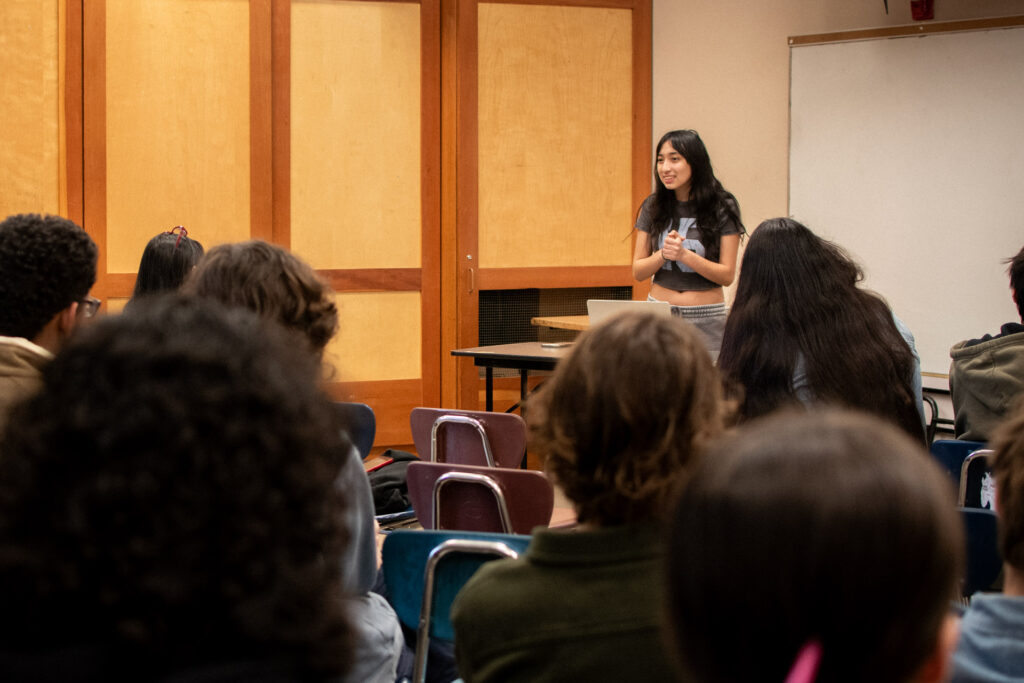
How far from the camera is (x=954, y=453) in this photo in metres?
2.51

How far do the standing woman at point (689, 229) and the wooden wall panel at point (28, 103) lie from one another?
2844 mm

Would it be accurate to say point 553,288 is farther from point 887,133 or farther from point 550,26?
point 887,133

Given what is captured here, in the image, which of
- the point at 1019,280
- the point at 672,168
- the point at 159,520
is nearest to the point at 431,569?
the point at 159,520

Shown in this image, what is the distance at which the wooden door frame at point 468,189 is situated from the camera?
5.42m

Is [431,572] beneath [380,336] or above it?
beneath

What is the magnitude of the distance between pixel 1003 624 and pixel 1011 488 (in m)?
0.16

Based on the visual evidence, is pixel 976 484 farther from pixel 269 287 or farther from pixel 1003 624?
pixel 269 287

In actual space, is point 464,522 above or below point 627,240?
below

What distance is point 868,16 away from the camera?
5305mm

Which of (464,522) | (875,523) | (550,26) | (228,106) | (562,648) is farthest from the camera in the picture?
(550,26)

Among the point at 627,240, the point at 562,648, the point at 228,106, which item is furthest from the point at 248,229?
the point at 562,648

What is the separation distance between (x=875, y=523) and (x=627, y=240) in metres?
5.33

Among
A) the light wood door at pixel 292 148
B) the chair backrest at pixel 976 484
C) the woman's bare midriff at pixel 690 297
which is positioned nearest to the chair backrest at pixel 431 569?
the chair backrest at pixel 976 484

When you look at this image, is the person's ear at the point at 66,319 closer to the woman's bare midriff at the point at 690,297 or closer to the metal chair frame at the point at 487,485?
the metal chair frame at the point at 487,485
